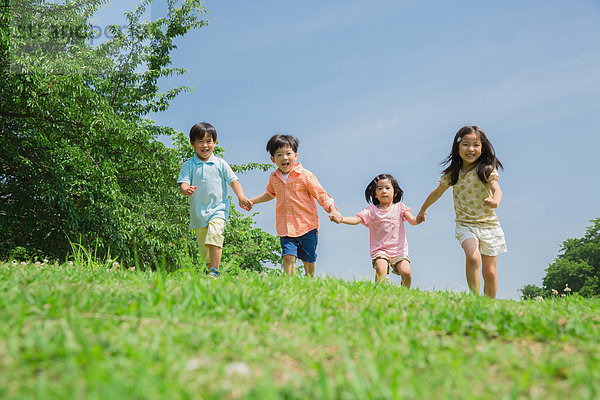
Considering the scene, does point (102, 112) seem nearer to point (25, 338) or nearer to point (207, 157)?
point (207, 157)

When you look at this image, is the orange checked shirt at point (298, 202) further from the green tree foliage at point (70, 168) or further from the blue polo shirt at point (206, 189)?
the green tree foliage at point (70, 168)

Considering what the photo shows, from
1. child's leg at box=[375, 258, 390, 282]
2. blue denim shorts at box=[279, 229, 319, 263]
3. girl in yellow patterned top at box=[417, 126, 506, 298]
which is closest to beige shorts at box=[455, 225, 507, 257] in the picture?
girl in yellow patterned top at box=[417, 126, 506, 298]

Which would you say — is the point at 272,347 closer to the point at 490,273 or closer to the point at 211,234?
the point at 211,234

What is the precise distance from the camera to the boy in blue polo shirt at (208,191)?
661cm

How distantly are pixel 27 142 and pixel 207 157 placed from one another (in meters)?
9.25

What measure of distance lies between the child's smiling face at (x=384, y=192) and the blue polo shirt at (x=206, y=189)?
8.52 feet

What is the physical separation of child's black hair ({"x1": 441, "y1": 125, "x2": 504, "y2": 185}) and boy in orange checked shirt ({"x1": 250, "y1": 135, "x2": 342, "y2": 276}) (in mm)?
1827

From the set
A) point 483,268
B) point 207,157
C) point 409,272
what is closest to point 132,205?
point 207,157

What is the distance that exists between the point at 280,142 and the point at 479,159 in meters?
3.02

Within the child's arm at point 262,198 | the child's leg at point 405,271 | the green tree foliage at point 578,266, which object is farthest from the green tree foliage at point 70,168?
the green tree foliage at point 578,266

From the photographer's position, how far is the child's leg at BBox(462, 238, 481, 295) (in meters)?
6.20

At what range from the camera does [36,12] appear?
2462 centimetres

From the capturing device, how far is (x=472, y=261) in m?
6.21

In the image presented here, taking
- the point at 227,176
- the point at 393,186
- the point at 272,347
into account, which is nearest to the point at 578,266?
the point at 393,186
